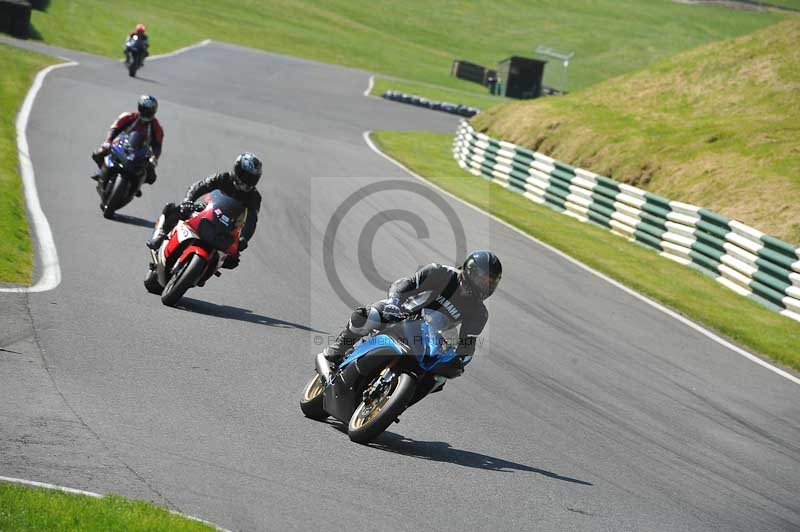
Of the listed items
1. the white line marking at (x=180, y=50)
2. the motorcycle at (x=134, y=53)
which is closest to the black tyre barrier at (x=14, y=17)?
the motorcycle at (x=134, y=53)

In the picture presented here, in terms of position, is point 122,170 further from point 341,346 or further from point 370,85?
point 370,85

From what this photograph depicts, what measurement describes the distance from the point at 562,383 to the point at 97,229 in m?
7.16

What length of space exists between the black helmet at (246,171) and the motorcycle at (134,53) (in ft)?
96.1

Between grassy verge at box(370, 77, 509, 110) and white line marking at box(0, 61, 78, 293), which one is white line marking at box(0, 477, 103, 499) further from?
grassy verge at box(370, 77, 509, 110)

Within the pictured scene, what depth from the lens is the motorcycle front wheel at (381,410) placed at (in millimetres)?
7934

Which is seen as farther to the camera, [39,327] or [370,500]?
[39,327]

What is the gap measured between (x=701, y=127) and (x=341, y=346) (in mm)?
24024

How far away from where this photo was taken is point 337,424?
8961 mm

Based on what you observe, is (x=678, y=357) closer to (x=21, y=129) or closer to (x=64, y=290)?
(x=64, y=290)

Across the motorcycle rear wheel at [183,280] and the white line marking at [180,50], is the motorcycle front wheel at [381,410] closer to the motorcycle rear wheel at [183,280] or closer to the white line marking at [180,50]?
the motorcycle rear wheel at [183,280]

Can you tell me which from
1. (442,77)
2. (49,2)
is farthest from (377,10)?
(49,2)

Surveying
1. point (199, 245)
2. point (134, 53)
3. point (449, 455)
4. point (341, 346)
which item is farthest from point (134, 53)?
point (449, 455)

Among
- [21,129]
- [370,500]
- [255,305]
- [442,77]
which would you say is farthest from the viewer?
[442,77]

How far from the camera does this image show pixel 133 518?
594cm
